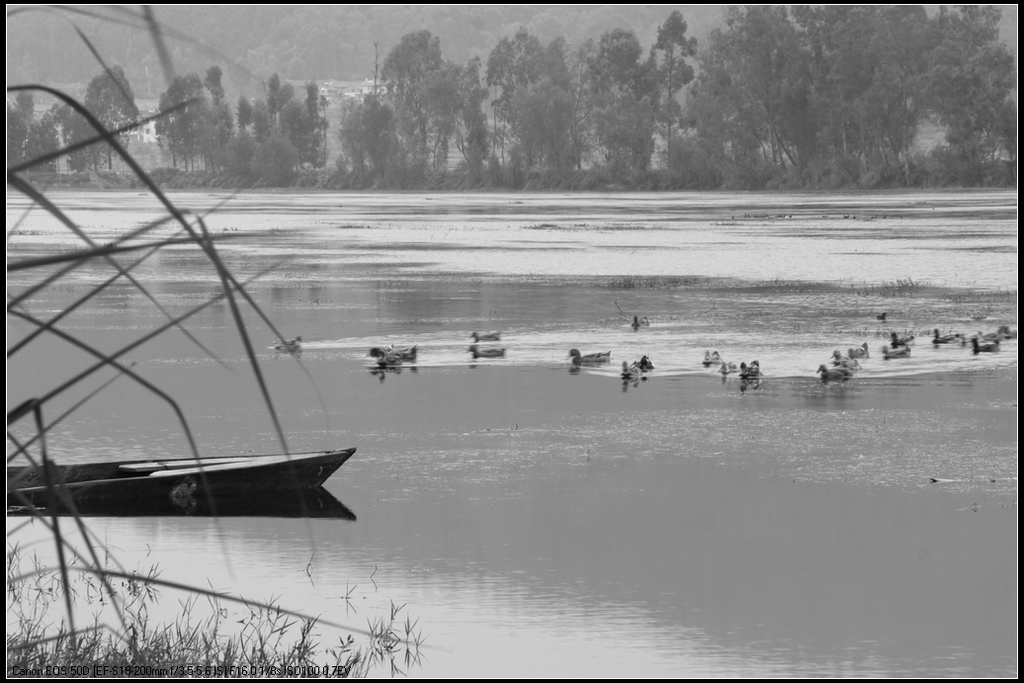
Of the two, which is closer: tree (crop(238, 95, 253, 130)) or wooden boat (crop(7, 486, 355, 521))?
wooden boat (crop(7, 486, 355, 521))

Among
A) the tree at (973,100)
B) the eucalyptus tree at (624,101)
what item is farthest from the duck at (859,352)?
the eucalyptus tree at (624,101)

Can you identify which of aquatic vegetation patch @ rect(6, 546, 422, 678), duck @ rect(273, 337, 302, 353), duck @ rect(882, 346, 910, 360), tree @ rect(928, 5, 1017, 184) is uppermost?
tree @ rect(928, 5, 1017, 184)

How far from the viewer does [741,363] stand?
1728 cm

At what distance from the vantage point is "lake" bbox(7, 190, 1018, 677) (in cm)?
775

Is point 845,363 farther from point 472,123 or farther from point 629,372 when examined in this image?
point 472,123

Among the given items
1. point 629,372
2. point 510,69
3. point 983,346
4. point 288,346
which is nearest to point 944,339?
point 983,346

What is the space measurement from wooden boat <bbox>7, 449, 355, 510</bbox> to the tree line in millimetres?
74293

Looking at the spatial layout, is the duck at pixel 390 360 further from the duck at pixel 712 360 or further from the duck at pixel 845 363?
the duck at pixel 845 363

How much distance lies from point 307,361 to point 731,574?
35.6ft

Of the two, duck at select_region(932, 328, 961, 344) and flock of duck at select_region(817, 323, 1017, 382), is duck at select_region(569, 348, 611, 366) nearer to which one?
flock of duck at select_region(817, 323, 1017, 382)

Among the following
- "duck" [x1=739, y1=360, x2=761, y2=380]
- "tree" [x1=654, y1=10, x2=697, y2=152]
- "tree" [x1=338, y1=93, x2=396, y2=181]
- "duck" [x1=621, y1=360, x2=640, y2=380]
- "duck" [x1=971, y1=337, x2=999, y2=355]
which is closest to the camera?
"duck" [x1=739, y1=360, x2=761, y2=380]

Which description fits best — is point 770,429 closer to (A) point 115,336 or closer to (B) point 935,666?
(B) point 935,666

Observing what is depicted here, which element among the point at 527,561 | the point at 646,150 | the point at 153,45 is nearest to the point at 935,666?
the point at 527,561

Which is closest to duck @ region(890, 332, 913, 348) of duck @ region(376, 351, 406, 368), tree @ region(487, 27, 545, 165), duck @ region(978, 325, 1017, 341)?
duck @ region(978, 325, 1017, 341)
